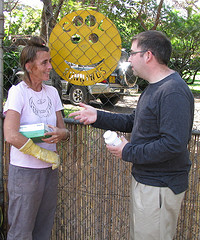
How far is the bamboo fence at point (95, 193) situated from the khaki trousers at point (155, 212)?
595 millimetres

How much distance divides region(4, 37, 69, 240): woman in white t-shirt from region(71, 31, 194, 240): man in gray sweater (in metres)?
0.58

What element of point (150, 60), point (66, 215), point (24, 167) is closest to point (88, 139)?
point (24, 167)

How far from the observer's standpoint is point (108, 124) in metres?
1.97

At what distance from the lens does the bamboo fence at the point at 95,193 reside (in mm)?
2262

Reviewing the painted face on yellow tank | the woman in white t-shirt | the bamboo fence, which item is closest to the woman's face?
the woman in white t-shirt

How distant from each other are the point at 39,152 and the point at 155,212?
0.86 m

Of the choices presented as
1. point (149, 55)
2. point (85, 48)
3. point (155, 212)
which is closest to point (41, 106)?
point (85, 48)

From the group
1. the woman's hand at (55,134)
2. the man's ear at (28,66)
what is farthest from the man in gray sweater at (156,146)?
the man's ear at (28,66)

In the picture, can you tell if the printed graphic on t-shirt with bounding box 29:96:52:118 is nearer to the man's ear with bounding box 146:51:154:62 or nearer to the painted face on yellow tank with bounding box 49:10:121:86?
the painted face on yellow tank with bounding box 49:10:121:86

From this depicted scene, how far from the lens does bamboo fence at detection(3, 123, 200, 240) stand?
226cm

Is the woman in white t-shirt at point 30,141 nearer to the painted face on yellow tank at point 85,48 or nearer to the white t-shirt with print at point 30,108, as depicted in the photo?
the white t-shirt with print at point 30,108

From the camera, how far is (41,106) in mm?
1977

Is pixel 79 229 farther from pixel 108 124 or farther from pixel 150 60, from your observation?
pixel 150 60

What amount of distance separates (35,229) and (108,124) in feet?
3.47
